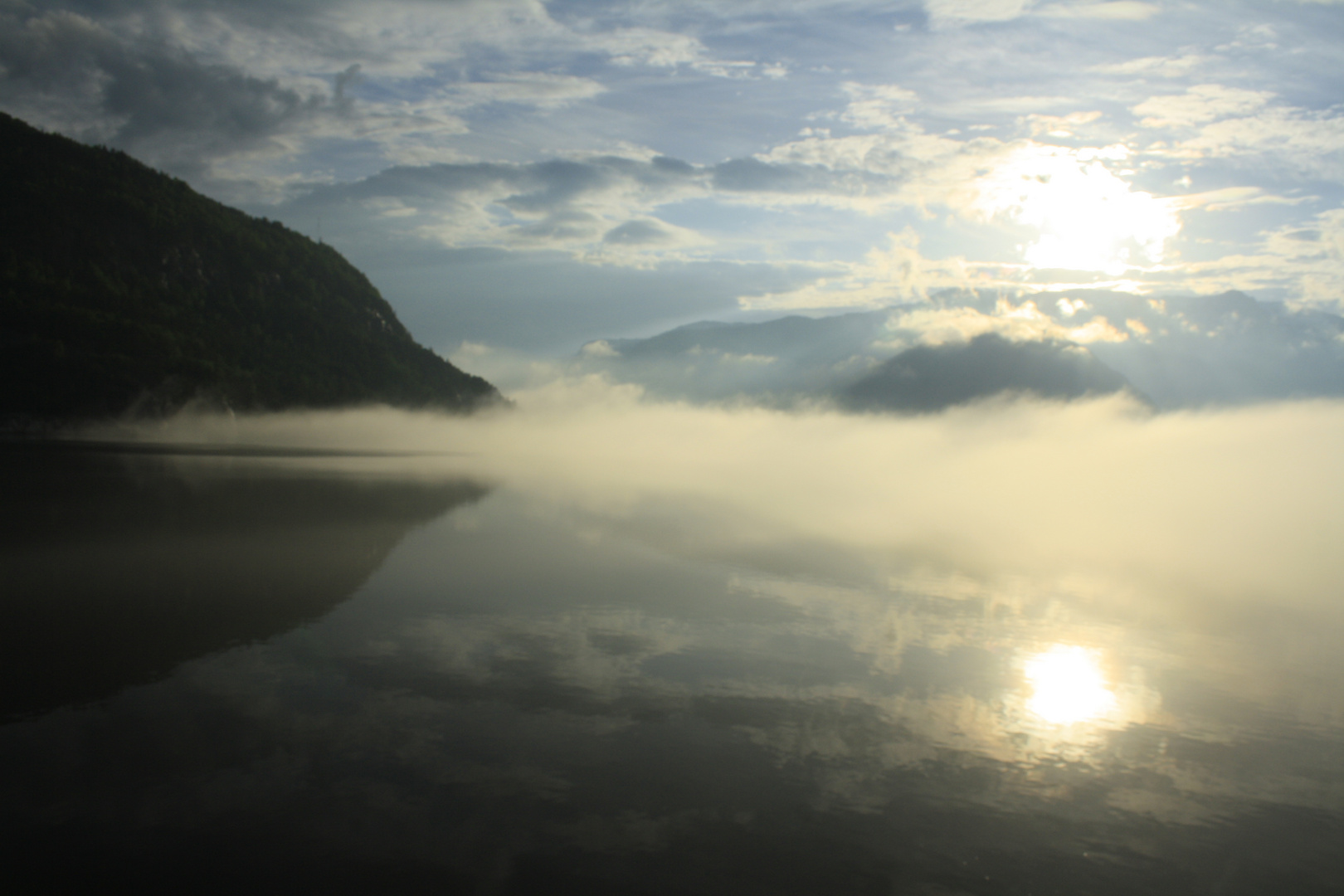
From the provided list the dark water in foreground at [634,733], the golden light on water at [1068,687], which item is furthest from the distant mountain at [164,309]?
the golden light on water at [1068,687]

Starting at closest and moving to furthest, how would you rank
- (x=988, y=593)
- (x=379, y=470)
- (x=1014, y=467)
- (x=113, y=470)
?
(x=988, y=593), (x=113, y=470), (x=379, y=470), (x=1014, y=467)

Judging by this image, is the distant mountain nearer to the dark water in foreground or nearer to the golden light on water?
the dark water in foreground

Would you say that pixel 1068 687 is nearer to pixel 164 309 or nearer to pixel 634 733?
pixel 634 733

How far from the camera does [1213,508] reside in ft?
229

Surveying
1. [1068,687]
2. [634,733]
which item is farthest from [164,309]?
[1068,687]

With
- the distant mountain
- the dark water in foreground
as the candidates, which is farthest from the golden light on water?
the distant mountain

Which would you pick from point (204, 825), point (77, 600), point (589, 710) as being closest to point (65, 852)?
point (204, 825)

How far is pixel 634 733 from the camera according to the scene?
13602 mm

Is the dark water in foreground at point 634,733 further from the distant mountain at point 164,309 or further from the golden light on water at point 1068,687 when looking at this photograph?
the distant mountain at point 164,309

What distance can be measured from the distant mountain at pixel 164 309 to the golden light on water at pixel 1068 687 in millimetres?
103890

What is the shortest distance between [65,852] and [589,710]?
7513mm

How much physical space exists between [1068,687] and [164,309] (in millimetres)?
138048

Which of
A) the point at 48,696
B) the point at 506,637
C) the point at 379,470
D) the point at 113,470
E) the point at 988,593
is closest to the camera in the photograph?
the point at 48,696

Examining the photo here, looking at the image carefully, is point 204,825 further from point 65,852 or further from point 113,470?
point 113,470
